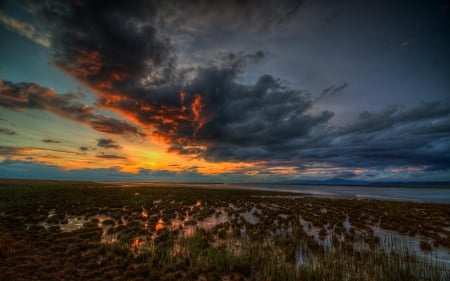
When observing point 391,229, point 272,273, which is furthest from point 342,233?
point 272,273

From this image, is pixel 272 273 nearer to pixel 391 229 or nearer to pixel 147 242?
pixel 147 242

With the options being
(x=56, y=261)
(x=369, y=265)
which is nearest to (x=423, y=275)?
(x=369, y=265)

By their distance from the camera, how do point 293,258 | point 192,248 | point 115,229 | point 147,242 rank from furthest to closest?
point 115,229 < point 147,242 < point 192,248 < point 293,258

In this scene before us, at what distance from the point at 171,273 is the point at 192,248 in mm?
2916

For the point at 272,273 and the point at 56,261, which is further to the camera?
the point at 56,261

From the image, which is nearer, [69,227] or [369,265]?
[369,265]

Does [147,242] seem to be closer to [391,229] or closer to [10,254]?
[10,254]

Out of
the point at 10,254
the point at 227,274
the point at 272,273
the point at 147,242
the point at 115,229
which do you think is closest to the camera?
the point at 272,273

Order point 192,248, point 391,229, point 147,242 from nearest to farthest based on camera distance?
point 192,248
point 147,242
point 391,229

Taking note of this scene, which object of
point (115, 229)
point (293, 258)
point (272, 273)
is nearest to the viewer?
point (272, 273)

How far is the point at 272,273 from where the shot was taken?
9000 mm

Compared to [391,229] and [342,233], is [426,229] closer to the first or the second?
[391,229]

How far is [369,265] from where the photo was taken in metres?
10.1

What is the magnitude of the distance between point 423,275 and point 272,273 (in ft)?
22.0
